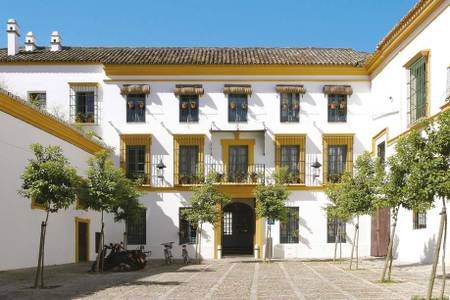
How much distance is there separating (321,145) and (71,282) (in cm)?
1718

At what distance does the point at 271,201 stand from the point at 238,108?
5890 millimetres

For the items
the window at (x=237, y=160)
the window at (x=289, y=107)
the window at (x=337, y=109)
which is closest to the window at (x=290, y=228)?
the window at (x=237, y=160)

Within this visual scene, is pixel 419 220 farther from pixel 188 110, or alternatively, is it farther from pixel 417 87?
pixel 188 110

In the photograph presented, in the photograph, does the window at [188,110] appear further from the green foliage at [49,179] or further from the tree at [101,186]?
the green foliage at [49,179]

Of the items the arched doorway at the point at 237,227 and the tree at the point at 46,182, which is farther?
the arched doorway at the point at 237,227

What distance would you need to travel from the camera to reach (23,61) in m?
32.6

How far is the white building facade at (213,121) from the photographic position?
106ft

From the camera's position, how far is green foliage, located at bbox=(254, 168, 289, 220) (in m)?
28.9

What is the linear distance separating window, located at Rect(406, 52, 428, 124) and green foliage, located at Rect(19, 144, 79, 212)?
13499 millimetres

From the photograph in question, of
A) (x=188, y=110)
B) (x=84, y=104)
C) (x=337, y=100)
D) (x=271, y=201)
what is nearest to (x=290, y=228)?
(x=271, y=201)

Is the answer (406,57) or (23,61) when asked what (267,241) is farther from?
(23,61)

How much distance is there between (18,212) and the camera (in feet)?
69.2

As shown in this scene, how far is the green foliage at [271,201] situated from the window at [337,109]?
17.2ft

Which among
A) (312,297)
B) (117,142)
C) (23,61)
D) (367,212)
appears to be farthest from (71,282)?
(23,61)
